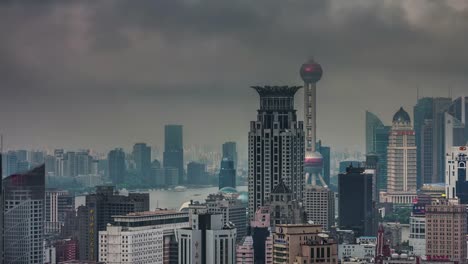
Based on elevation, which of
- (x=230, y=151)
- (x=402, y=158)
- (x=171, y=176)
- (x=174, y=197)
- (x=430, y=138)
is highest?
(x=430, y=138)

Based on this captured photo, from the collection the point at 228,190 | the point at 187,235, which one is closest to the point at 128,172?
the point at 228,190

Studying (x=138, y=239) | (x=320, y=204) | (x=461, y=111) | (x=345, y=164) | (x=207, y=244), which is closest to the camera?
(x=207, y=244)

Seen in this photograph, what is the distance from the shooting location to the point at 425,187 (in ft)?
110

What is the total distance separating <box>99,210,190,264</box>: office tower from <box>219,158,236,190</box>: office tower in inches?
273

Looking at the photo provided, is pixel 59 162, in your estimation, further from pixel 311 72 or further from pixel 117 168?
pixel 311 72

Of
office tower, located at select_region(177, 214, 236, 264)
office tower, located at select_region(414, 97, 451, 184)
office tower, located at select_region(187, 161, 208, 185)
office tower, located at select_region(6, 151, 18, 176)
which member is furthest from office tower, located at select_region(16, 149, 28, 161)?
office tower, located at select_region(414, 97, 451, 184)

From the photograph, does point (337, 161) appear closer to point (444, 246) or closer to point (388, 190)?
point (388, 190)

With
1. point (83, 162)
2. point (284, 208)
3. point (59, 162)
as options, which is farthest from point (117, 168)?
point (284, 208)

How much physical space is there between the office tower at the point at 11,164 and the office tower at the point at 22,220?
8 cm

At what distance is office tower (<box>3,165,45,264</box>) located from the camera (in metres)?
22.9

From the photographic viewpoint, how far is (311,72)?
2955 centimetres

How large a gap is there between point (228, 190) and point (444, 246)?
6.10 m

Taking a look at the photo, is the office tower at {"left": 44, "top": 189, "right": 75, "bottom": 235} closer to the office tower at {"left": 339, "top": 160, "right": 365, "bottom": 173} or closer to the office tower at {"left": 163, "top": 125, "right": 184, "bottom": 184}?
the office tower at {"left": 163, "top": 125, "right": 184, "bottom": 184}

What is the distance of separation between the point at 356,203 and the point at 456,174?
2544 millimetres
